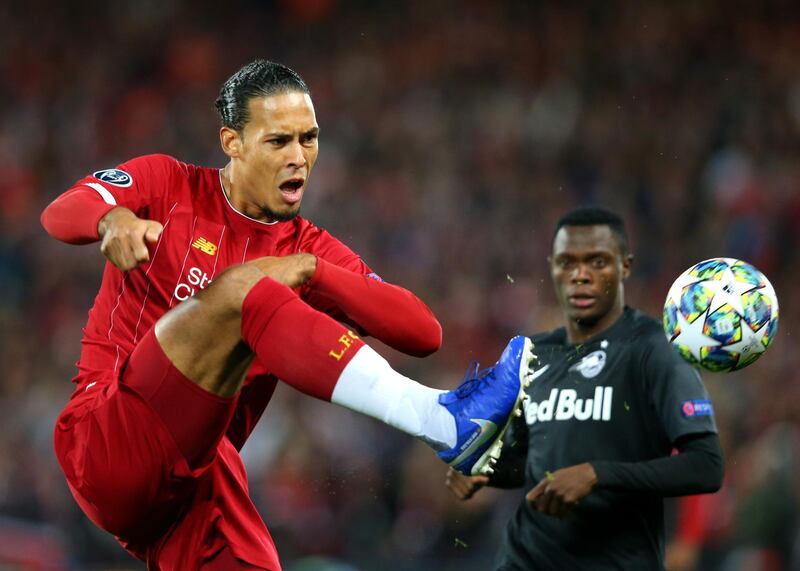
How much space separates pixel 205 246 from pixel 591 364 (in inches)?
63.9

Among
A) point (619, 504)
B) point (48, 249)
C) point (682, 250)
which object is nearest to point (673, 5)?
point (682, 250)

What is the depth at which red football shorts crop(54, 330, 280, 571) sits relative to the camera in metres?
3.51

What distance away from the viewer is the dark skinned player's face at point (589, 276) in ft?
15.3

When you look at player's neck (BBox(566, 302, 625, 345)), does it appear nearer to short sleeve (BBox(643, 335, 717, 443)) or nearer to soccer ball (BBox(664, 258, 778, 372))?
short sleeve (BBox(643, 335, 717, 443))

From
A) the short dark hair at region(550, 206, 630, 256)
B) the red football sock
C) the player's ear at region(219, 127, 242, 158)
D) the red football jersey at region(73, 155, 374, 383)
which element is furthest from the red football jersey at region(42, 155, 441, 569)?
the short dark hair at region(550, 206, 630, 256)

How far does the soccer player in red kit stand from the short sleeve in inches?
39.7

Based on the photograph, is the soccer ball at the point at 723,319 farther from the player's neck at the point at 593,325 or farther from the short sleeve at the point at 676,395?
the player's neck at the point at 593,325

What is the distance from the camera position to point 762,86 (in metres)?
9.39

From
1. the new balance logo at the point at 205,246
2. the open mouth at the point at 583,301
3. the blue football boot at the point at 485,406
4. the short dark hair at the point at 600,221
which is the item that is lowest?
the blue football boot at the point at 485,406

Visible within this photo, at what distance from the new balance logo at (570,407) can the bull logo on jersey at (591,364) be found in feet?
0.26

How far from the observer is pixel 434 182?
10.5 meters

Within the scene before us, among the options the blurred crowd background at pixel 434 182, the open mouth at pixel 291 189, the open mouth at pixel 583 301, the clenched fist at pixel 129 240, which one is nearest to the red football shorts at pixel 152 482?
the clenched fist at pixel 129 240

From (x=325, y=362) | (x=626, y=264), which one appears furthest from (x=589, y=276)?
(x=325, y=362)

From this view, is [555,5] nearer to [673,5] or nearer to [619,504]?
[673,5]
